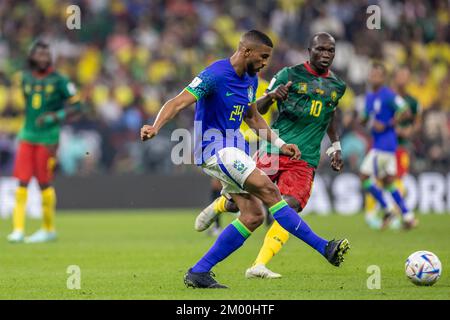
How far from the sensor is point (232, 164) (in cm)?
860

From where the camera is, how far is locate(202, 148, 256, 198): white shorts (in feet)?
28.1

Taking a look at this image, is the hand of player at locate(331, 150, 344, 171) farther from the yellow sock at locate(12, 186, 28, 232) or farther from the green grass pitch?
the yellow sock at locate(12, 186, 28, 232)

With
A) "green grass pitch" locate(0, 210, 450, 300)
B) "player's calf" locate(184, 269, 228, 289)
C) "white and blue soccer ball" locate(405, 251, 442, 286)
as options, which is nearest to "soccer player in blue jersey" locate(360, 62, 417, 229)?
"green grass pitch" locate(0, 210, 450, 300)

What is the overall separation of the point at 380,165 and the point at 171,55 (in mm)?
8632

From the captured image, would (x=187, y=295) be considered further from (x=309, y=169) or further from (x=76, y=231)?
(x=76, y=231)

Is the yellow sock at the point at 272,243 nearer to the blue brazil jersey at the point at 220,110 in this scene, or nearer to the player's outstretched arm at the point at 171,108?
the blue brazil jersey at the point at 220,110

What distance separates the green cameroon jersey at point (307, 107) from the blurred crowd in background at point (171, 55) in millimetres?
9841

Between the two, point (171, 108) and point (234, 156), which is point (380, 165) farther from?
point (171, 108)

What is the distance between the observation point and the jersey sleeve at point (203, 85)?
859 cm

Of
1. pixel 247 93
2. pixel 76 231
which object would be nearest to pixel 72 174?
pixel 76 231

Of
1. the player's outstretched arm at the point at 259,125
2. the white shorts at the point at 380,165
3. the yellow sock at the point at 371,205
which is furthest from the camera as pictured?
the yellow sock at the point at 371,205

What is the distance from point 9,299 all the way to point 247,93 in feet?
9.23
